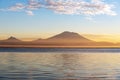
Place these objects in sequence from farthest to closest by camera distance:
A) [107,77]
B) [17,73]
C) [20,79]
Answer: [17,73], [107,77], [20,79]

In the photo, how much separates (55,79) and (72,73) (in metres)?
4.00

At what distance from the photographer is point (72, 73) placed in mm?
26266

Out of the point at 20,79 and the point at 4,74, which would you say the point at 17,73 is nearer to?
the point at 4,74

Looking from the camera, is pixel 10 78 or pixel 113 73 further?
pixel 113 73

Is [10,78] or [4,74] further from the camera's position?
[4,74]

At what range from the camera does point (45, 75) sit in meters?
24.3

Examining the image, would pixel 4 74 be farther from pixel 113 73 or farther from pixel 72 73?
pixel 113 73

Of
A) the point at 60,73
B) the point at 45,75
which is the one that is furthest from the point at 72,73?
the point at 45,75

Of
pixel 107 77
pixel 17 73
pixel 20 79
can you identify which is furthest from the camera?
pixel 17 73

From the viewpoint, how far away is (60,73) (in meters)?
25.9

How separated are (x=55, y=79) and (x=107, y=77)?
3729 millimetres

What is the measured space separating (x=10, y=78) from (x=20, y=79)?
805 millimetres

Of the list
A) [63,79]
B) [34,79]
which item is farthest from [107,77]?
[34,79]

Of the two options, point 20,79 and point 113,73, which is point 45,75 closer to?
point 20,79
